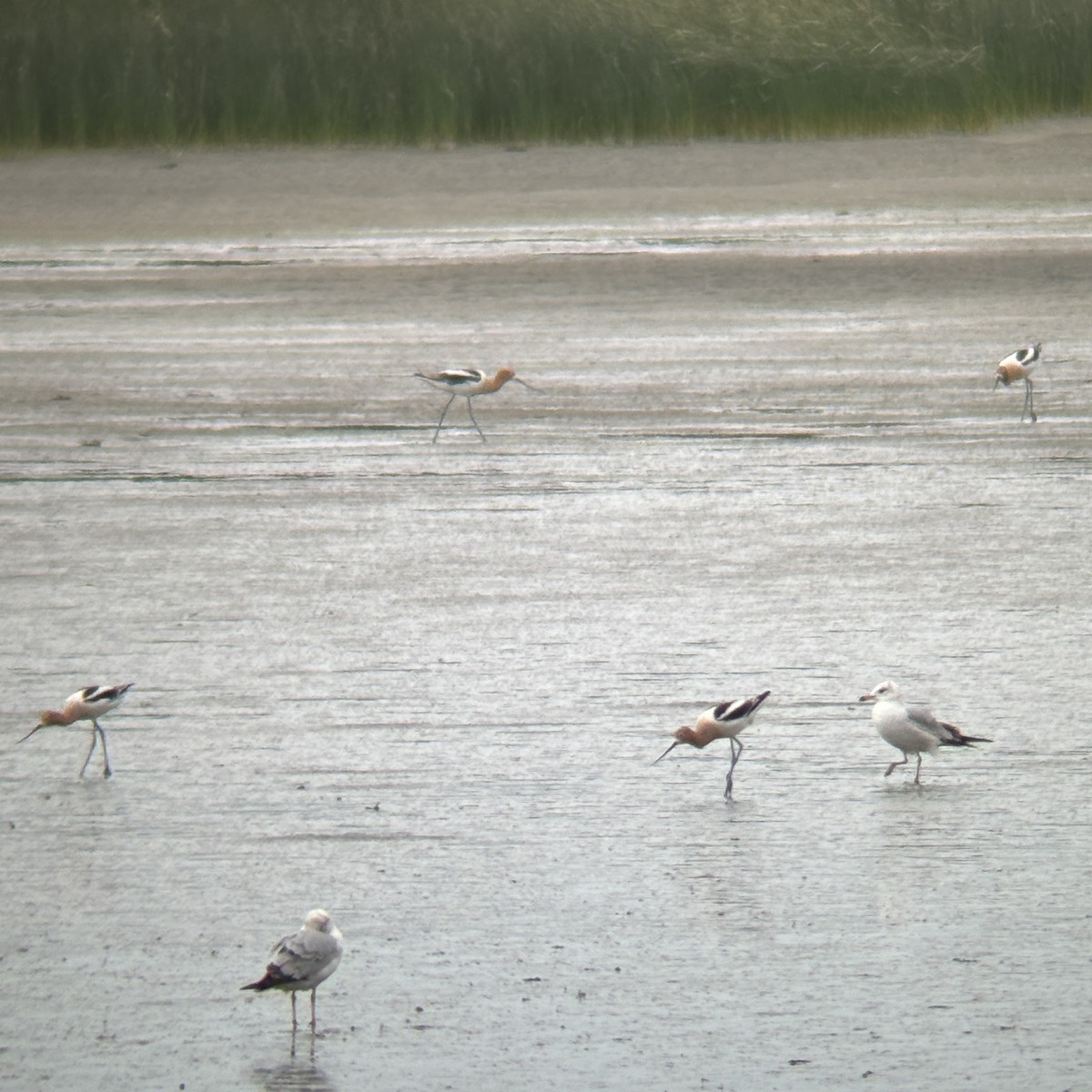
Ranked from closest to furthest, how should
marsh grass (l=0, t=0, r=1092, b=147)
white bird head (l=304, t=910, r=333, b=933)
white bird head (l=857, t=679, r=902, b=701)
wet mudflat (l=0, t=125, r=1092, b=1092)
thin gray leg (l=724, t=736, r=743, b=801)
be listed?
white bird head (l=304, t=910, r=333, b=933), wet mudflat (l=0, t=125, r=1092, b=1092), thin gray leg (l=724, t=736, r=743, b=801), white bird head (l=857, t=679, r=902, b=701), marsh grass (l=0, t=0, r=1092, b=147)

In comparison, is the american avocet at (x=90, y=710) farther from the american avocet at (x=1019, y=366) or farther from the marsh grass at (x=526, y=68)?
the marsh grass at (x=526, y=68)

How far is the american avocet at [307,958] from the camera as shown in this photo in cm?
608

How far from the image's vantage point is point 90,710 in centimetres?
843

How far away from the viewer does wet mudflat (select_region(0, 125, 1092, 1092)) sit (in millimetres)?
6352

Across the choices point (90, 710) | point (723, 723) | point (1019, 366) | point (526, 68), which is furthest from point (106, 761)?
point (526, 68)

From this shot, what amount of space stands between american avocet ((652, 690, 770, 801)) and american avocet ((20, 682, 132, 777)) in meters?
1.84

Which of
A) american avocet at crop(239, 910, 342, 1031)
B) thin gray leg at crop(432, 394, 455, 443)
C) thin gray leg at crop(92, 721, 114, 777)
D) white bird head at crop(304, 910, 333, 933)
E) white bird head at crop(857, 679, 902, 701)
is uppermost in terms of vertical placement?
white bird head at crop(304, 910, 333, 933)

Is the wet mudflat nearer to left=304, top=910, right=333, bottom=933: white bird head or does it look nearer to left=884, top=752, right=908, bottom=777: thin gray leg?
left=884, top=752, right=908, bottom=777: thin gray leg

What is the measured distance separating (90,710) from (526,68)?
59.0 ft

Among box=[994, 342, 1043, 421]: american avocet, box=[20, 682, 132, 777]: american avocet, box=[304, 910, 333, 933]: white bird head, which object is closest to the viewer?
box=[304, 910, 333, 933]: white bird head

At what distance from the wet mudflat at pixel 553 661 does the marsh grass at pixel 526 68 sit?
167 inches

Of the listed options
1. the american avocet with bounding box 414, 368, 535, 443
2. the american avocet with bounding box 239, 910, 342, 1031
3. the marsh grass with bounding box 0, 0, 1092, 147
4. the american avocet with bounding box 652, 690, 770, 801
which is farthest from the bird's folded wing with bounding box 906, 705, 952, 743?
the marsh grass with bounding box 0, 0, 1092, 147

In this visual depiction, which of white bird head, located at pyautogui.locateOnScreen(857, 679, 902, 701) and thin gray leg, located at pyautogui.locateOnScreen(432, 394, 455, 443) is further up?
white bird head, located at pyautogui.locateOnScreen(857, 679, 902, 701)

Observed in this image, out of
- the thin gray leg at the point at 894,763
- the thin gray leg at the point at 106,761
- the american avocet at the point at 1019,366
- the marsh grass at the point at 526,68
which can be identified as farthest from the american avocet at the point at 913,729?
the marsh grass at the point at 526,68
